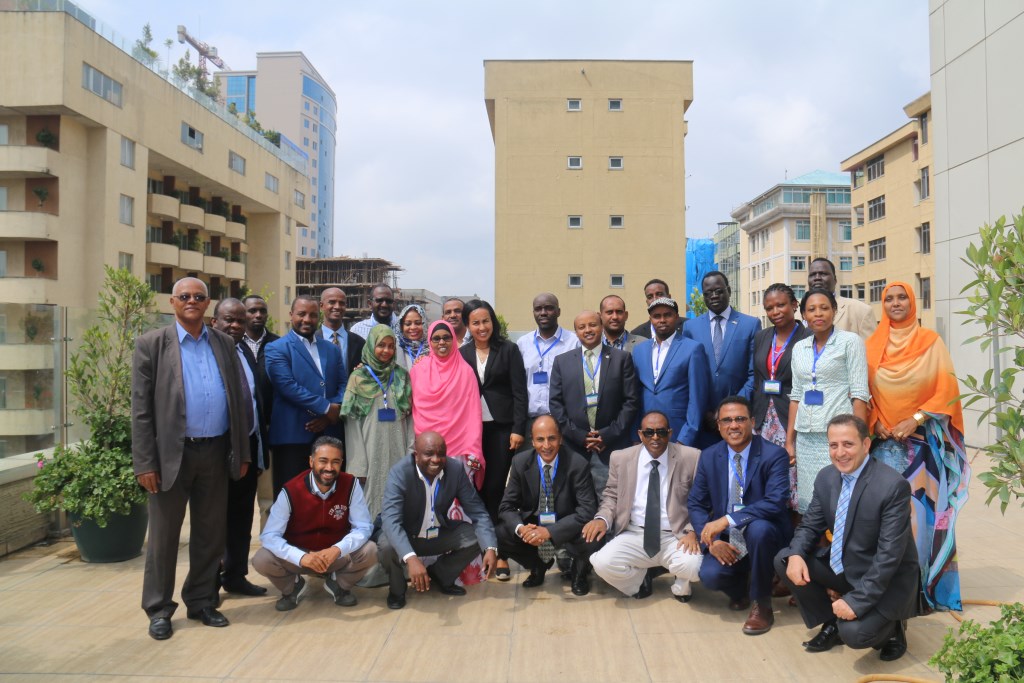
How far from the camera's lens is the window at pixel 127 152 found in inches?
1076

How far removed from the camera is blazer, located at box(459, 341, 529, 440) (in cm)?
546

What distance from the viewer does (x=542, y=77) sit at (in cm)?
3005

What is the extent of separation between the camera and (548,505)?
5.00 metres

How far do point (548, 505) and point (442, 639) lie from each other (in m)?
1.20

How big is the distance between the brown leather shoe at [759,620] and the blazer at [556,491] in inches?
45.7

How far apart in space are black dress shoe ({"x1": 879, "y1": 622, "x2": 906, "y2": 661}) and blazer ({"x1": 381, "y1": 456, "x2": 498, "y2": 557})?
221 centimetres

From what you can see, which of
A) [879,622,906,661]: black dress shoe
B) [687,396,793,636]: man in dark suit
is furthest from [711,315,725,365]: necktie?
[879,622,906,661]: black dress shoe

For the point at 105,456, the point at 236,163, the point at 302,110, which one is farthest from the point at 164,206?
the point at 302,110

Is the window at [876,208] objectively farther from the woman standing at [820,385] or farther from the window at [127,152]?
the woman standing at [820,385]

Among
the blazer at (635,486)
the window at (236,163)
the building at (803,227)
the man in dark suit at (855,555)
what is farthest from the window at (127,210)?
the building at (803,227)

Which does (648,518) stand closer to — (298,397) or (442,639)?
(442,639)

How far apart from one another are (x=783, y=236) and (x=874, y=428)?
5677 centimetres

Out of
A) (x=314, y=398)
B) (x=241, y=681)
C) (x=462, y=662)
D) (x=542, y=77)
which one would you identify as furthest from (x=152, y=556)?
(x=542, y=77)

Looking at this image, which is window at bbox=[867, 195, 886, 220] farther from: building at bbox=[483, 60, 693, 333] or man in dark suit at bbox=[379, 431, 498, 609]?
man in dark suit at bbox=[379, 431, 498, 609]
